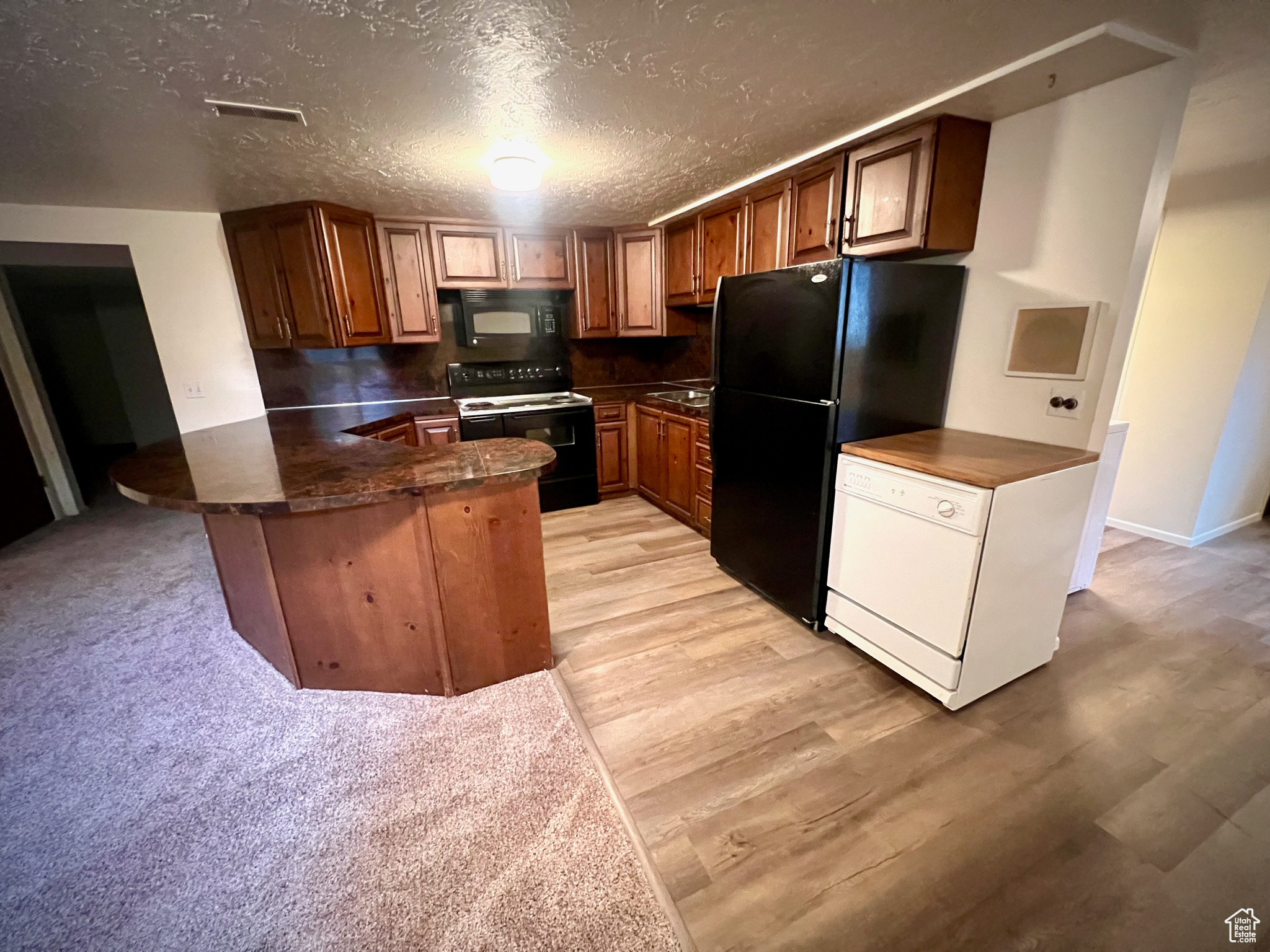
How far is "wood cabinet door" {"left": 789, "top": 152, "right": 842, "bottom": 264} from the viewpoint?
2.29 metres

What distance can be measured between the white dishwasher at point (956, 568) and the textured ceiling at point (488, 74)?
1318 mm

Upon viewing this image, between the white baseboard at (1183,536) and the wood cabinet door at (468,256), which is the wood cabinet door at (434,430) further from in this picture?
the white baseboard at (1183,536)

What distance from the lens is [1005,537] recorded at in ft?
5.43

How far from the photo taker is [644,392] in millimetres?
4316

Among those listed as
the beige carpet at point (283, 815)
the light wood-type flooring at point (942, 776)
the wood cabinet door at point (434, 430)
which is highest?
the wood cabinet door at point (434, 430)

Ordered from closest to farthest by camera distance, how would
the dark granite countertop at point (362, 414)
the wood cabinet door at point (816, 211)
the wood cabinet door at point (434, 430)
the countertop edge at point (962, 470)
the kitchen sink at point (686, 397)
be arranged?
the countertop edge at point (962, 470)
the wood cabinet door at point (816, 211)
the dark granite countertop at point (362, 414)
the wood cabinet door at point (434, 430)
the kitchen sink at point (686, 397)

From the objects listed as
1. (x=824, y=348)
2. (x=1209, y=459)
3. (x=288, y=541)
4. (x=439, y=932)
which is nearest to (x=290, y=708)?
(x=288, y=541)

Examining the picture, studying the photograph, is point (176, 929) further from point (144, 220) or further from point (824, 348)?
point (144, 220)

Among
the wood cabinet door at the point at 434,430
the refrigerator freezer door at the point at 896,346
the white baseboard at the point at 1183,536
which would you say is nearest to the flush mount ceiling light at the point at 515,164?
the refrigerator freezer door at the point at 896,346

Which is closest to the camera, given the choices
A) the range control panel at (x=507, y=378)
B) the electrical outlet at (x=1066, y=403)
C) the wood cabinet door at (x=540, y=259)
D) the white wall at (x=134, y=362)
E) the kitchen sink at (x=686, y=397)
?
the electrical outlet at (x=1066, y=403)

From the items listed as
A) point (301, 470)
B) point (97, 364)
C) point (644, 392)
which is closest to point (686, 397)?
point (644, 392)

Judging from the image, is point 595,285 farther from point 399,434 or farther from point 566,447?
point 399,434

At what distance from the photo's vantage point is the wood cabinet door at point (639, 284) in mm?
3828

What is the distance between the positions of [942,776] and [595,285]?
3.63 m
